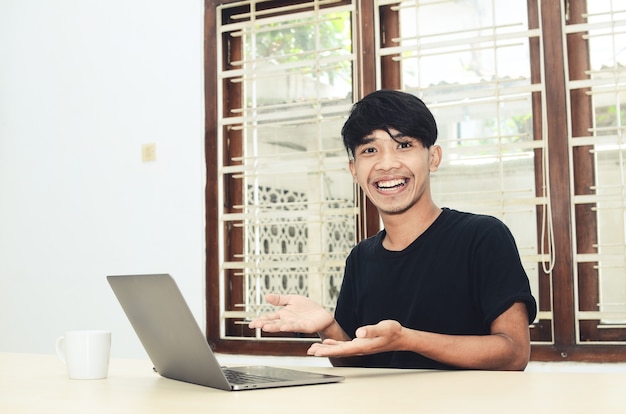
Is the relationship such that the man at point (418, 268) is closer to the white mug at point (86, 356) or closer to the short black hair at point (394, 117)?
the short black hair at point (394, 117)

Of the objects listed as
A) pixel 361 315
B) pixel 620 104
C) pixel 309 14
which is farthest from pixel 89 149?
pixel 620 104

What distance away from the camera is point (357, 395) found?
106cm

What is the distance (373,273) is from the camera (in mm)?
1912

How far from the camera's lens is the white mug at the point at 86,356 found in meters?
1.35

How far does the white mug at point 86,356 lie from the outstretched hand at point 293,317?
0.27m

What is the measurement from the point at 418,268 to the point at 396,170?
0.82ft

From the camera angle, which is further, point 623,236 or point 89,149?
point 89,149

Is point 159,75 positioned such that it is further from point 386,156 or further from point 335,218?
point 386,156

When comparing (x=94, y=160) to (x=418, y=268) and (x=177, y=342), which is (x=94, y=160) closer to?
(x=418, y=268)

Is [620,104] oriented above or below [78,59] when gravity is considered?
below

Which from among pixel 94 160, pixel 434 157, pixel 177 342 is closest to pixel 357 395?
pixel 177 342

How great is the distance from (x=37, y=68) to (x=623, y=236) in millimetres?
2725

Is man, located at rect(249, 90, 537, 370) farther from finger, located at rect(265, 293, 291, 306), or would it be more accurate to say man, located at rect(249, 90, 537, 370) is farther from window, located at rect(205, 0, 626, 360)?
window, located at rect(205, 0, 626, 360)

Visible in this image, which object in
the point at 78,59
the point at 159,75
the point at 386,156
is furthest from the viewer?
the point at 78,59
